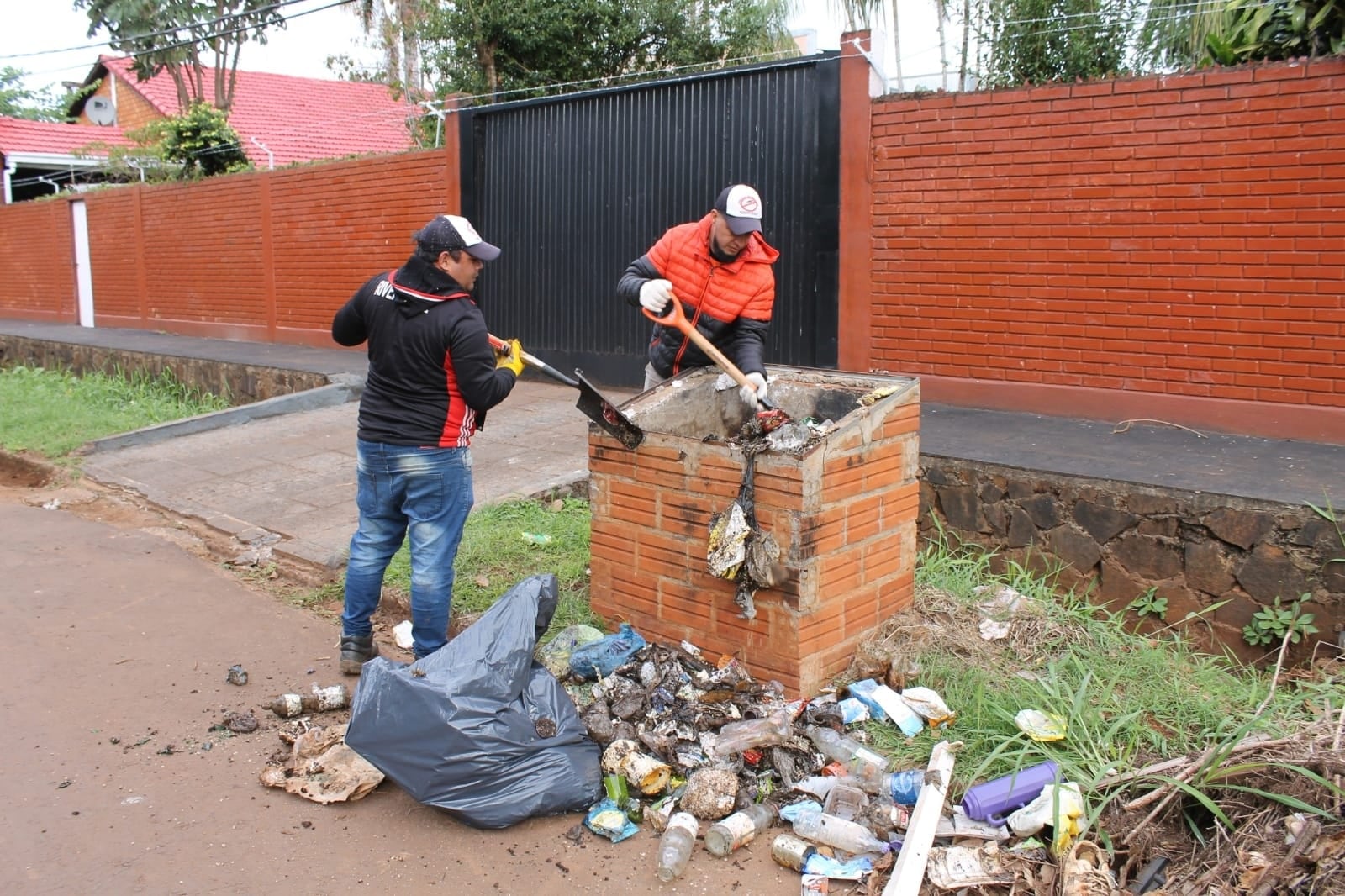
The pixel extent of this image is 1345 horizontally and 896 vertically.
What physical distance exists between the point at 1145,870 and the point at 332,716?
281cm

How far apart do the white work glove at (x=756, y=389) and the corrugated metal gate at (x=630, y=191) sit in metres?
3.98

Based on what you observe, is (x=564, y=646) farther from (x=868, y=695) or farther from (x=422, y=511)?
(x=868, y=695)

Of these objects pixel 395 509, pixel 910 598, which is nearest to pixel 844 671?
pixel 910 598

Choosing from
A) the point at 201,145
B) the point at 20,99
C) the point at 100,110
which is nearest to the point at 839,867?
the point at 201,145

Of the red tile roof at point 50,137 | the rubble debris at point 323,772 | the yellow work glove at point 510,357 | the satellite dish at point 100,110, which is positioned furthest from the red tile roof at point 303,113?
the rubble debris at point 323,772

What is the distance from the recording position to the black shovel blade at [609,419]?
3955mm

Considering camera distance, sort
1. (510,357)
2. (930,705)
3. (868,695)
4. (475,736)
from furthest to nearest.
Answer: (510,357)
(868,695)
(930,705)
(475,736)

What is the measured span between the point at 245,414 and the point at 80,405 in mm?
2787

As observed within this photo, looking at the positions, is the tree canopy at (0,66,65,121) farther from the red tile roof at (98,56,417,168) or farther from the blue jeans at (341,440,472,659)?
the blue jeans at (341,440,472,659)

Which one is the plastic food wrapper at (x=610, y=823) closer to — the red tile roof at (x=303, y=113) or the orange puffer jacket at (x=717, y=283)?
the orange puffer jacket at (x=717, y=283)

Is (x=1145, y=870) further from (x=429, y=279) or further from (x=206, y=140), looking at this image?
(x=206, y=140)

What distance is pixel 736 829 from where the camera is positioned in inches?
121

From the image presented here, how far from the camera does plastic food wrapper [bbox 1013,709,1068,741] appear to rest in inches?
127

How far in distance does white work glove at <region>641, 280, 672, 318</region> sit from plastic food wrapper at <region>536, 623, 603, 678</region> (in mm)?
1321
